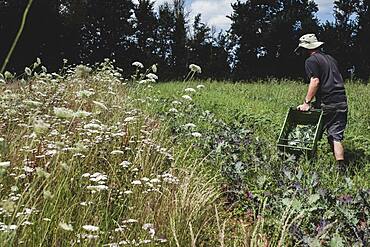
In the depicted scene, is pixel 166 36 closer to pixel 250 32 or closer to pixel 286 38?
pixel 250 32

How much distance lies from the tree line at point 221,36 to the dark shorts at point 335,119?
21656 millimetres

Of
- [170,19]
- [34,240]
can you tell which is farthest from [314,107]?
[170,19]

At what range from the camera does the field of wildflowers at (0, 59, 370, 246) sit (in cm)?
298

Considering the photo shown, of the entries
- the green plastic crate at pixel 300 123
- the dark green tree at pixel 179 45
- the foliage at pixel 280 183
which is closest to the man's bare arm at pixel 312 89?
the green plastic crate at pixel 300 123

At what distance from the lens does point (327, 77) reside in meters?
6.15

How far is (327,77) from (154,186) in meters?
3.22

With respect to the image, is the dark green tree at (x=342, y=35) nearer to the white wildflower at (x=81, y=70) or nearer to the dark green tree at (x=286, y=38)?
the dark green tree at (x=286, y=38)

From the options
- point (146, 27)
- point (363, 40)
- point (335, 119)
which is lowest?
point (335, 119)

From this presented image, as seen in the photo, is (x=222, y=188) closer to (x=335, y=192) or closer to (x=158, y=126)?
(x=335, y=192)

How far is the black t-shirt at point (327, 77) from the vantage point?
612 cm

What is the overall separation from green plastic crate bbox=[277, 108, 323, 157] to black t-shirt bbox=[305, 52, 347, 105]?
26 cm

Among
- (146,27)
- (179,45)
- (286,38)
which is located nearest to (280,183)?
(286,38)

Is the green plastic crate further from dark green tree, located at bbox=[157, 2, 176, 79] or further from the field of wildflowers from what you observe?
dark green tree, located at bbox=[157, 2, 176, 79]

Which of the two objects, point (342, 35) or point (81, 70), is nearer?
point (81, 70)
